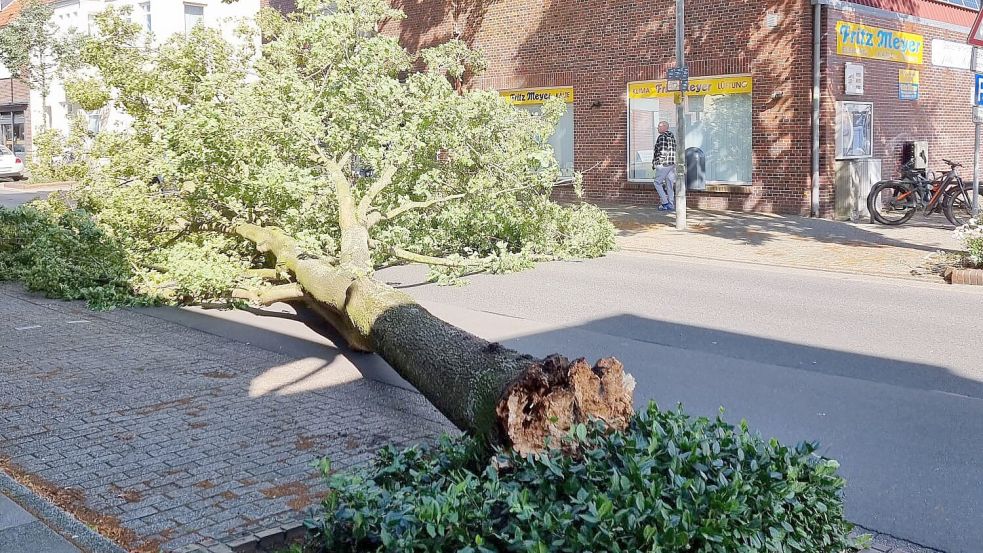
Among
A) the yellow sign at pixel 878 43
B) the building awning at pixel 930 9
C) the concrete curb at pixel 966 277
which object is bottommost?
the concrete curb at pixel 966 277

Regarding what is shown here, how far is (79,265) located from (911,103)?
1784 cm

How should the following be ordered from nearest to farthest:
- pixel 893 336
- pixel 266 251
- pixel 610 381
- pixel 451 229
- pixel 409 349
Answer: pixel 610 381 → pixel 409 349 → pixel 893 336 → pixel 266 251 → pixel 451 229

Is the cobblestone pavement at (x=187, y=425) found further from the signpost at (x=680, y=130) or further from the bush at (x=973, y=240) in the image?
the signpost at (x=680, y=130)

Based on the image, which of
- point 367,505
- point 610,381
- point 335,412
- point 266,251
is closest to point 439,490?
point 367,505

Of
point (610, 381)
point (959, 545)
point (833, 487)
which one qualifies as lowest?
point (959, 545)

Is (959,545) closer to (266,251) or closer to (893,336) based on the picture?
(893,336)

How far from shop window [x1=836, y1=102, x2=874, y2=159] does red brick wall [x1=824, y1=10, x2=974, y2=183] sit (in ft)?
0.58

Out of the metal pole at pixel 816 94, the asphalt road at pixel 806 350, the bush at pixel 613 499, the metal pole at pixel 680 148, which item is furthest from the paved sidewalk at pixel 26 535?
the metal pole at pixel 816 94

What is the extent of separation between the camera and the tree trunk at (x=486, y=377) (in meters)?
4.13

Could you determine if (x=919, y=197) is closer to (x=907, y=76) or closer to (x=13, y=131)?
(x=907, y=76)

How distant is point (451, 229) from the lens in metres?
12.8

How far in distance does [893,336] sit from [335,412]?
5175 mm

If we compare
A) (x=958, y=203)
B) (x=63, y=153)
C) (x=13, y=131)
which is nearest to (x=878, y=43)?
(x=958, y=203)

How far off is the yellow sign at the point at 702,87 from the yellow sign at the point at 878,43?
1.87 meters
